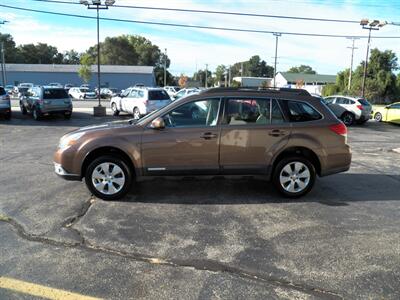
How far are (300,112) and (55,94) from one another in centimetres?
1686

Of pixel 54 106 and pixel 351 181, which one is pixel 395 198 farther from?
pixel 54 106

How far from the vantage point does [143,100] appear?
21062mm

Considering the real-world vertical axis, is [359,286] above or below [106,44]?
below

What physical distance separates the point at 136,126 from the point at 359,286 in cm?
390

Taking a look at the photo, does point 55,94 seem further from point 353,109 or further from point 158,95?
point 353,109

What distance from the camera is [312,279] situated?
390 centimetres

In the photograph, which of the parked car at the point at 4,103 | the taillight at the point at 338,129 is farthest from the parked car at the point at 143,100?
the taillight at the point at 338,129

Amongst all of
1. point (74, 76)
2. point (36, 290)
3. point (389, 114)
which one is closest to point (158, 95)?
point (389, 114)

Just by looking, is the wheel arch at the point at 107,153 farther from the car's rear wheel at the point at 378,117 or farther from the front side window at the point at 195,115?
the car's rear wheel at the point at 378,117

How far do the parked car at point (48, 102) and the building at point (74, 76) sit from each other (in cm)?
5645

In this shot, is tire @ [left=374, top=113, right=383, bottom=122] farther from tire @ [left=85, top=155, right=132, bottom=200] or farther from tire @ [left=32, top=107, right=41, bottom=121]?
tire @ [left=85, top=155, right=132, bottom=200]

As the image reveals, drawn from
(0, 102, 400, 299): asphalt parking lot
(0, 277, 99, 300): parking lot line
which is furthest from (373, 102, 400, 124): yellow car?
(0, 277, 99, 300): parking lot line

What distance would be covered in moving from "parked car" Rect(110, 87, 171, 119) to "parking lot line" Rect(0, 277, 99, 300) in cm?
1645

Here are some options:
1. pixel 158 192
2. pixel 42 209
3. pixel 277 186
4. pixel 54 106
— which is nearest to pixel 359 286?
pixel 277 186
